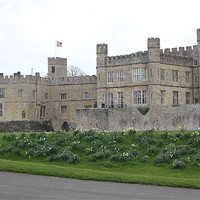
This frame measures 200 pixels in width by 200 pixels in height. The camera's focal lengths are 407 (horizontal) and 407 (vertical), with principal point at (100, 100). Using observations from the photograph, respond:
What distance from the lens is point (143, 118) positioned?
155ft

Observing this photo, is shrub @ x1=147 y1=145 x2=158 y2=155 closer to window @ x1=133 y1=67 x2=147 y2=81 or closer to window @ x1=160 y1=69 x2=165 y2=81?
window @ x1=133 y1=67 x2=147 y2=81

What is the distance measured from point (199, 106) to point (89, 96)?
20161mm

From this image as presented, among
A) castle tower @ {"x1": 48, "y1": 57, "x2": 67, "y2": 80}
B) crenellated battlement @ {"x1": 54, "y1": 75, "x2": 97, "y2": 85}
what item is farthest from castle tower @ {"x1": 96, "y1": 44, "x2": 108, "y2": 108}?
castle tower @ {"x1": 48, "y1": 57, "x2": 67, "y2": 80}

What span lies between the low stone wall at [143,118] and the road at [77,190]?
27.1 m

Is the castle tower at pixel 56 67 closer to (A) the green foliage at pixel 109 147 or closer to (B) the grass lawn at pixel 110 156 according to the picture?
(B) the grass lawn at pixel 110 156

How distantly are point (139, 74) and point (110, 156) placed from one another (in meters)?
27.7

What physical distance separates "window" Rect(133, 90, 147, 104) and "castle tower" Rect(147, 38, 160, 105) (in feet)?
3.05

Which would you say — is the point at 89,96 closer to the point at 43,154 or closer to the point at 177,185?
the point at 43,154

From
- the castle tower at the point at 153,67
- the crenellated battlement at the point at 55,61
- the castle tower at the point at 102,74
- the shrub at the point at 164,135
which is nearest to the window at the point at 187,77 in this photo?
the castle tower at the point at 153,67

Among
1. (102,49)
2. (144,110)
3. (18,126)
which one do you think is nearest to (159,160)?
(144,110)

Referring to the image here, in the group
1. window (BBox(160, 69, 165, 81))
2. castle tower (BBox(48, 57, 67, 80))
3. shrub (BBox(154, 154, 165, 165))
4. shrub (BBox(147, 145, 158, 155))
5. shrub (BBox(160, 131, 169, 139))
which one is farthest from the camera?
castle tower (BBox(48, 57, 67, 80))

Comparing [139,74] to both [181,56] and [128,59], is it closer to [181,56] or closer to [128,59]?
[128,59]

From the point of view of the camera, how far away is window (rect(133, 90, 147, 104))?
164ft

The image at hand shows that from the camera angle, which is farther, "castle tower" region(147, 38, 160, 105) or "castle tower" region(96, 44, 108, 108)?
"castle tower" region(96, 44, 108, 108)
